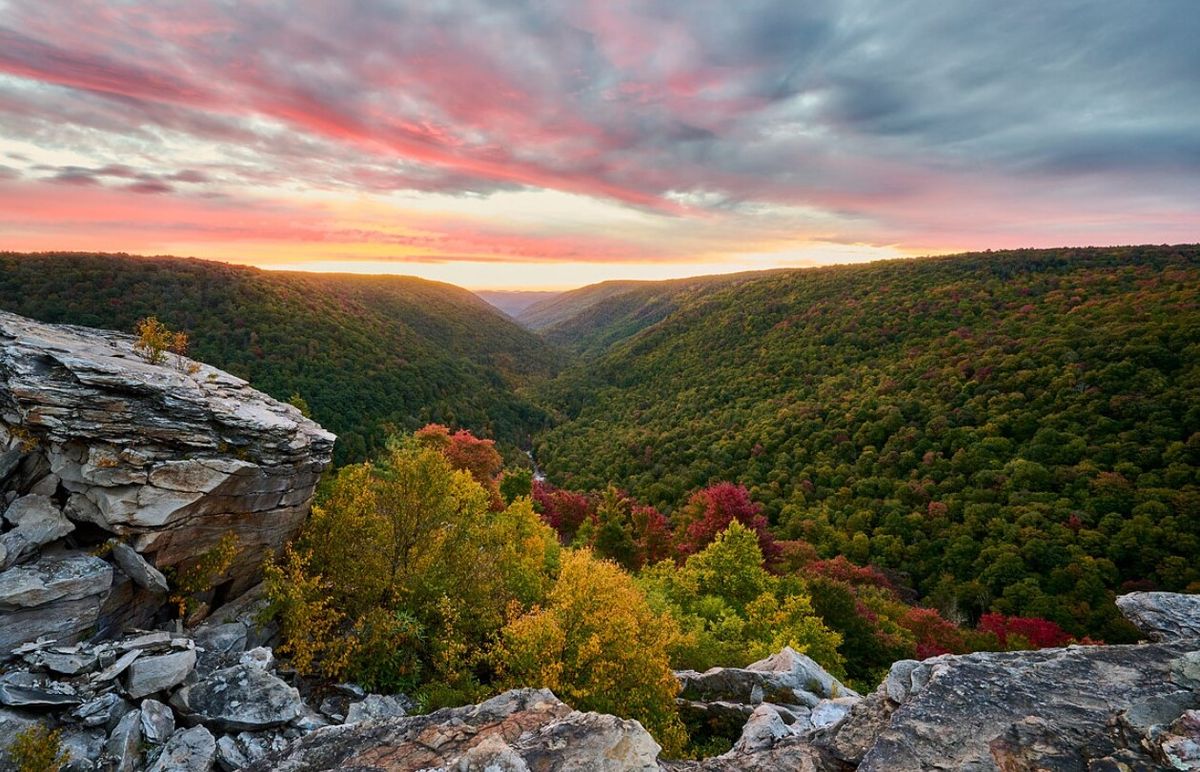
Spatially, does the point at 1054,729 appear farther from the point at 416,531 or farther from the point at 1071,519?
the point at 1071,519

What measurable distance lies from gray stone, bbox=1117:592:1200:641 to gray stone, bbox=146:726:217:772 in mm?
22426

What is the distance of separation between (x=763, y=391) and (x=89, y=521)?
99429mm

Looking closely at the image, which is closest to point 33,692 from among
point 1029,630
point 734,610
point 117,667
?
point 117,667

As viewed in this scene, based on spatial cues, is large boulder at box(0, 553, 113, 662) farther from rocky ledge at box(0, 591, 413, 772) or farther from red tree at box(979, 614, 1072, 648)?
red tree at box(979, 614, 1072, 648)

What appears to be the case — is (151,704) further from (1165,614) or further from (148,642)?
(1165,614)

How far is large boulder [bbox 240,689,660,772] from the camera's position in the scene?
9.95 m

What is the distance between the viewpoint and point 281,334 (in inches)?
4094

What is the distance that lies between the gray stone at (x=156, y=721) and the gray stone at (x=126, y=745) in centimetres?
13

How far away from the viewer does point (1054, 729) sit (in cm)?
938

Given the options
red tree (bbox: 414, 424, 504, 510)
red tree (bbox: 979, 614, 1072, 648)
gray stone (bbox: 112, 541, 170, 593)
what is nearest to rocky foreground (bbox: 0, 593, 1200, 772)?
gray stone (bbox: 112, 541, 170, 593)

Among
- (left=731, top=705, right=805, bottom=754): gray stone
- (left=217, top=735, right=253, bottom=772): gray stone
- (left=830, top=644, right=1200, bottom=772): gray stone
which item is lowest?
(left=731, top=705, right=805, bottom=754): gray stone

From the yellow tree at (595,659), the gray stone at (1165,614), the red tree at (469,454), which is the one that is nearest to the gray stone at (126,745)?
the yellow tree at (595,659)

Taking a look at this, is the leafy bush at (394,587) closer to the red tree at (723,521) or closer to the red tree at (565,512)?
the red tree at (723,521)

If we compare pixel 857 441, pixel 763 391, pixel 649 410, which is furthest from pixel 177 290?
pixel 857 441
